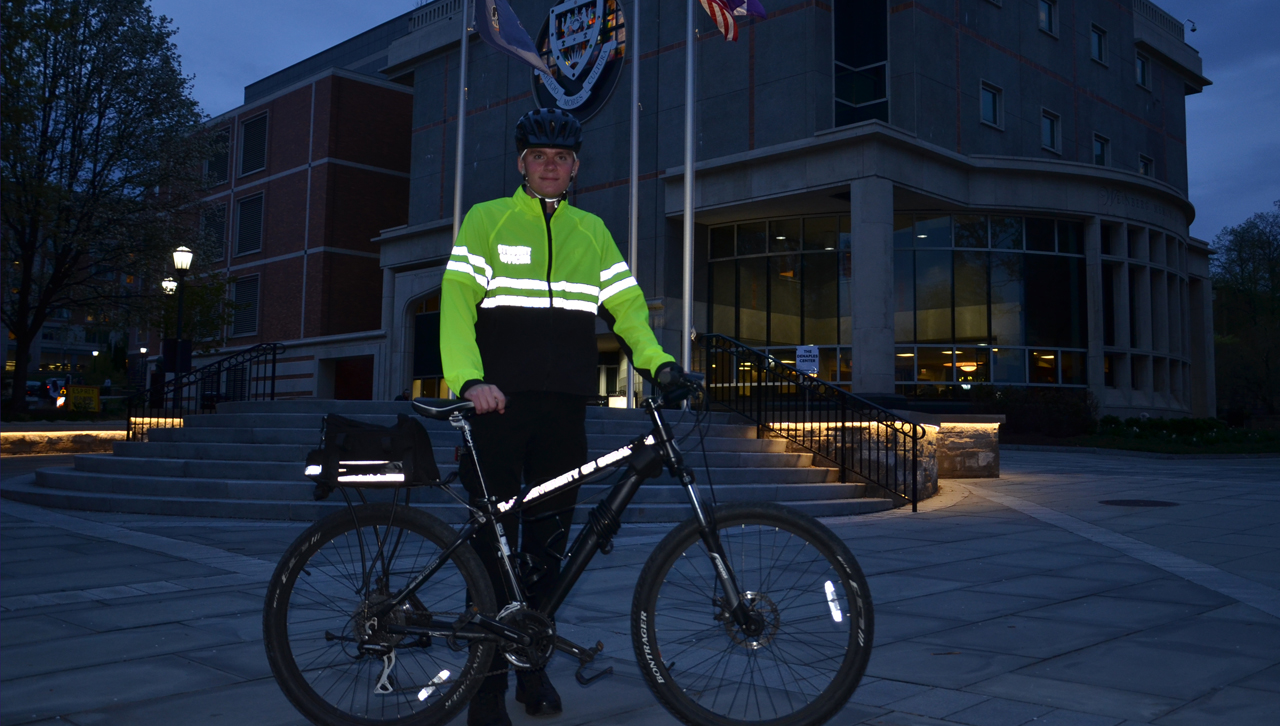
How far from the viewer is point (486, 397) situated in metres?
3.31

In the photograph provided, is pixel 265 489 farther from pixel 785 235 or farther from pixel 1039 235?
pixel 1039 235

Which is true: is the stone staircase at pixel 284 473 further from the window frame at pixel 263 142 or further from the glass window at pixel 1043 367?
the window frame at pixel 263 142

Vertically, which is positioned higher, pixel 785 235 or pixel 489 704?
pixel 785 235

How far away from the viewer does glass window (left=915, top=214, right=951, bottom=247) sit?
2672cm

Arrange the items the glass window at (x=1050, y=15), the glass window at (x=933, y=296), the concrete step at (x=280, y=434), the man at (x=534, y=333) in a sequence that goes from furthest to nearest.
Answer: the glass window at (x=1050, y=15) → the glass window at (x=933, y=296) → the concrete step at (x=280, y=434) → the man at (x=534, y=333)

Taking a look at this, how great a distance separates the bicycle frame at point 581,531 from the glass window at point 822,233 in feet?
79.8

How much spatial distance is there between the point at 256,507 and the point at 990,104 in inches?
942

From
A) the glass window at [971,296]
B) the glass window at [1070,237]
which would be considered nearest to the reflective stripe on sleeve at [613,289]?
the glass window at [971,296]

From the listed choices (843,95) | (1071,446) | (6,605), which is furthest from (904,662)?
(843,95)

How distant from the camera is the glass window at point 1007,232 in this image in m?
27.2

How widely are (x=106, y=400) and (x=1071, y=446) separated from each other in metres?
29.5

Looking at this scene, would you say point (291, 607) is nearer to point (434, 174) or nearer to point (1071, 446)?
point (1071, 446)

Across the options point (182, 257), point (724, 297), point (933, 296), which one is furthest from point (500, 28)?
point (933, 296)

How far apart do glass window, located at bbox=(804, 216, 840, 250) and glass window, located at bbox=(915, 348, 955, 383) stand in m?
3.73
